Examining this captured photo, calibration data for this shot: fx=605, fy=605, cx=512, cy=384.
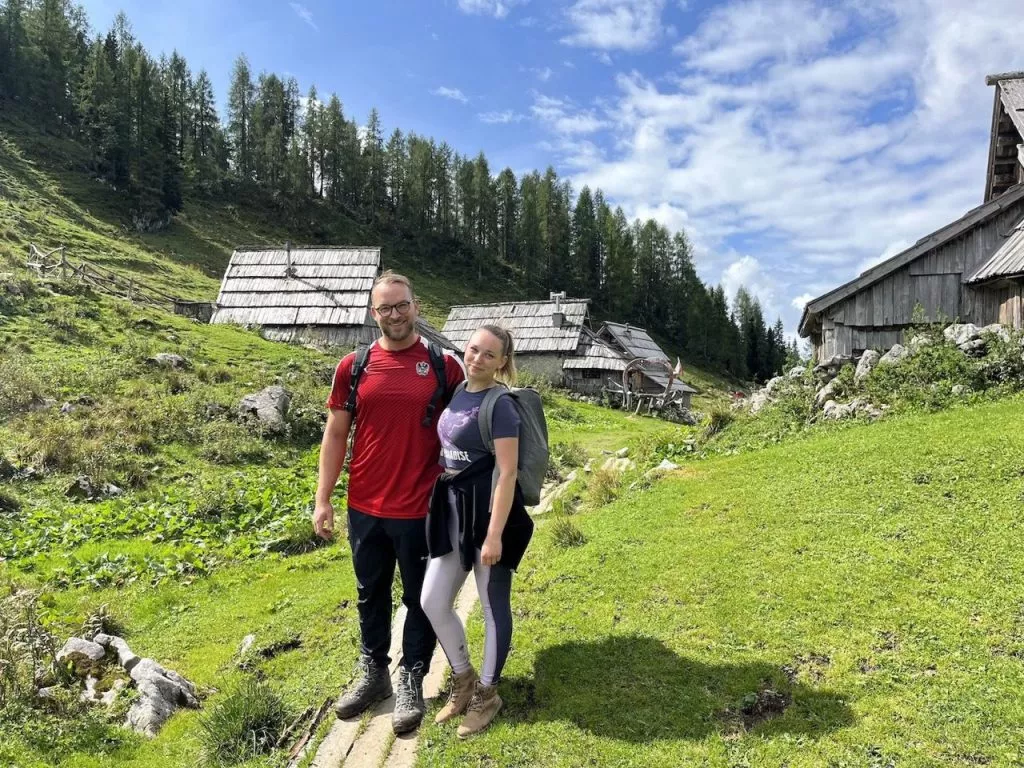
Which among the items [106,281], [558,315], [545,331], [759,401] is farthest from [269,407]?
[558,315]

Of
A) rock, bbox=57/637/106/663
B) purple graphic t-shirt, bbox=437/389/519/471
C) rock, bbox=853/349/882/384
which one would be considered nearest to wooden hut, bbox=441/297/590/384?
rock, bbox=853/349/882/384

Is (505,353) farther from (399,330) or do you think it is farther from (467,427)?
(399,330)

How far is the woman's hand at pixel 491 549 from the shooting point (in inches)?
149

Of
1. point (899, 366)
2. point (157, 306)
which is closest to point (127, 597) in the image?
point (899, 366)

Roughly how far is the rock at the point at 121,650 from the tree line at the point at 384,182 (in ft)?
214

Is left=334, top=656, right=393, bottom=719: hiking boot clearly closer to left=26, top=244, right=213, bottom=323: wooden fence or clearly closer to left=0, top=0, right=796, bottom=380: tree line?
left=26, top=244, right=213, bottom=323: wooden fence

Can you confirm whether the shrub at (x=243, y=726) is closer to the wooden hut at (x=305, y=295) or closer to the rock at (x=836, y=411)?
the rock at (x=836, y=411)

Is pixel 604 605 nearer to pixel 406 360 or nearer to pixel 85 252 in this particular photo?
pixel 406 360

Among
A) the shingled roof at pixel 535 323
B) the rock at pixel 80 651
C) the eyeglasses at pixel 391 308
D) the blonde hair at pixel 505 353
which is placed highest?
the shingled roof at pixel 535 323

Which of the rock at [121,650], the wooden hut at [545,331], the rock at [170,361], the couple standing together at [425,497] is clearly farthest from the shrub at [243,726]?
the wooden hut at [545,331]

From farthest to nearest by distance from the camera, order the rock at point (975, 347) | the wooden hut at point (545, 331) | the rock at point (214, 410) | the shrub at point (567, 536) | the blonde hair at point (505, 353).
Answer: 1. the wooden hut at point (545, 331)
2. the rock at point (214, 410)
3. the rock at point (975, 347)
4. the shrub at point (567, 536)
5. the blonde hair at point (505, 353)

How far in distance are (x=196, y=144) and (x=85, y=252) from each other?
1675 inches

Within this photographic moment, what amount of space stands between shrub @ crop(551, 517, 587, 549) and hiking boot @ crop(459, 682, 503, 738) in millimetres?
3482

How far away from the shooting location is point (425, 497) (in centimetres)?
412
